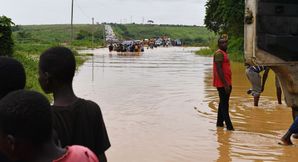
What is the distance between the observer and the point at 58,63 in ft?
9.41

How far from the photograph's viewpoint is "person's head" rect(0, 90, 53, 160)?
198 cm

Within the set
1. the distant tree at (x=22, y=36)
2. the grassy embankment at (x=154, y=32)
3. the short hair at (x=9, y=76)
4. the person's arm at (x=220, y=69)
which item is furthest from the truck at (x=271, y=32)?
the grassy embankment at (x=154, y=32)

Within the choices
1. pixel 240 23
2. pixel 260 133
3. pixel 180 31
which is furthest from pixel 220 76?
pixel 180 31

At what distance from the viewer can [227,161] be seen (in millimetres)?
6555

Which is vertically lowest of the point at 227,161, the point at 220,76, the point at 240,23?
the point at 227,161

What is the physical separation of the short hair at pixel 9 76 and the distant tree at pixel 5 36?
13.4 metres

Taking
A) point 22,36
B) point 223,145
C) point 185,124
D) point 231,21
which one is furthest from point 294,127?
point 22,36

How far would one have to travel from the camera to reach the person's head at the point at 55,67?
113 inches

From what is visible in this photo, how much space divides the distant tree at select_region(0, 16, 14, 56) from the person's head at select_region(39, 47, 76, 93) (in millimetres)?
13322

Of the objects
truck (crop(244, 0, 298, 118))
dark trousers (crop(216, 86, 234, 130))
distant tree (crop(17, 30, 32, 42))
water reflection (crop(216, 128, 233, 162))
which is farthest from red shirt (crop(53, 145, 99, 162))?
distant tree (crop(17, 30, 32, 42))

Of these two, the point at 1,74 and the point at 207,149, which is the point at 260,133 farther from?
the point at 1,74

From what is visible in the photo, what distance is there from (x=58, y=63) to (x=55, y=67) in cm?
3

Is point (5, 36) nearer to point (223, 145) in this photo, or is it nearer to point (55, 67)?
point (223, 145)

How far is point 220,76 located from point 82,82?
30.6 feet
